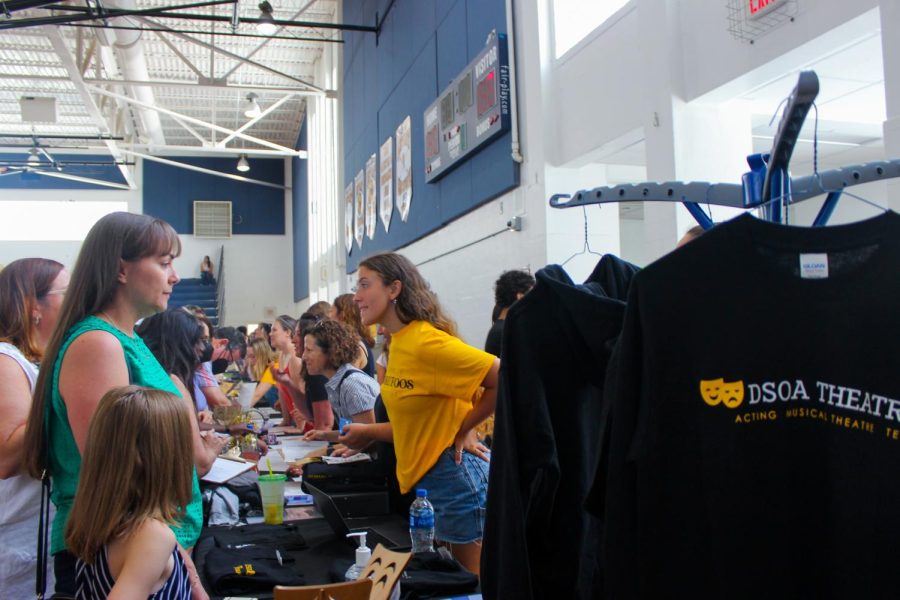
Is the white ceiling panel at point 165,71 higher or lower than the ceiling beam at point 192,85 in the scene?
higher

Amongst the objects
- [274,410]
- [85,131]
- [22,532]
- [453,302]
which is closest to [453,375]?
[22,532]

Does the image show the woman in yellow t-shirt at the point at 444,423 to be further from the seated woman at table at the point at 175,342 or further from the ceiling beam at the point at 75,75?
the ceiling beam at the point at 75,75

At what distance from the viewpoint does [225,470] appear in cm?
272

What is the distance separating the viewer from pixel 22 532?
5.92 ft

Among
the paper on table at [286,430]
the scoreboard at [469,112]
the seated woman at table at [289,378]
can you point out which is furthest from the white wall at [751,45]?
the paper on table at [286,430]

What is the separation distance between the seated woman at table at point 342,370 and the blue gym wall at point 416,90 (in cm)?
264

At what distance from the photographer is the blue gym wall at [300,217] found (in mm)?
18298

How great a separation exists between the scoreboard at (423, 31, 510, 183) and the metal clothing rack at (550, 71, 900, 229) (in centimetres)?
441

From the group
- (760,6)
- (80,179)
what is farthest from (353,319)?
(80,179)

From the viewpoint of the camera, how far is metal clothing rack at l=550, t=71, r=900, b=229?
1188 mm

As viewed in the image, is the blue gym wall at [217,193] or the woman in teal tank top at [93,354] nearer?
the woman in teal tank top at [93,354]

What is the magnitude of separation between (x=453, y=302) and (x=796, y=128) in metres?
6.04

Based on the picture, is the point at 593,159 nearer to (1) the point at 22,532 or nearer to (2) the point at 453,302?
(2) the point at 453,302

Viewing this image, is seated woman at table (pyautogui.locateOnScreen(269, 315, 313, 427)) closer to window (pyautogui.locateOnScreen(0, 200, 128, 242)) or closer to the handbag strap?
the handbag strap
